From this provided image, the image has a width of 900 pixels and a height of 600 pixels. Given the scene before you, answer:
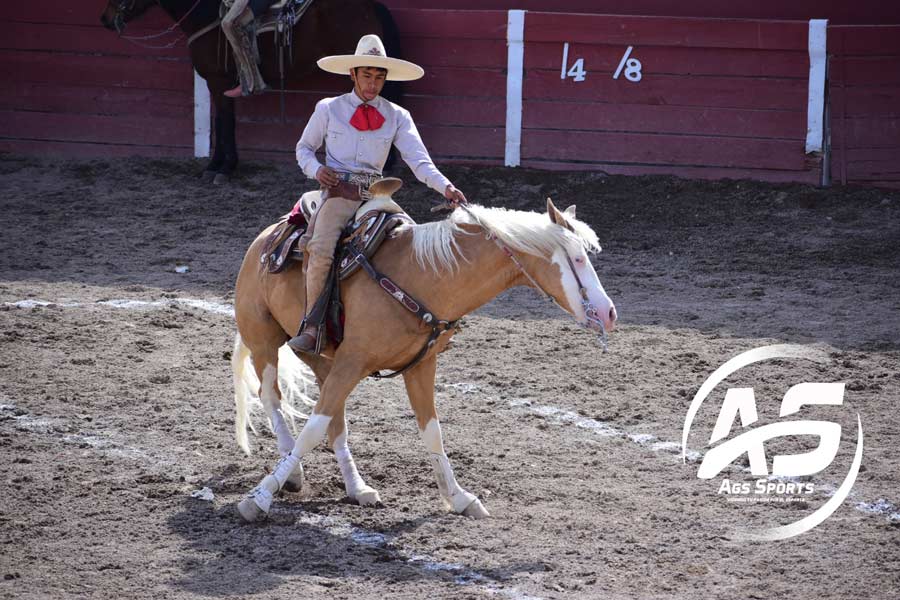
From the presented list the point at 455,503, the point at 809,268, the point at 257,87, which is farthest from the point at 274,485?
the point at 257,87

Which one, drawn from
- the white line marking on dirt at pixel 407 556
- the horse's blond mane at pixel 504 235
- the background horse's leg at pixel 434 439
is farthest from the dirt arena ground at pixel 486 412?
the horse's blond mane at pixel 504 235

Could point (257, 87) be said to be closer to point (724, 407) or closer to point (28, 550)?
point (724, 407)

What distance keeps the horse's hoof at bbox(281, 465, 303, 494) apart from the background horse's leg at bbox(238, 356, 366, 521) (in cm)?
36

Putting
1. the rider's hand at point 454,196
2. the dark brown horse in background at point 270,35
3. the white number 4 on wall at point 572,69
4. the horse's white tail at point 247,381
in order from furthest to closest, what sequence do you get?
the white number 4 on wall at point 572,69, the dark brown horse in background at point 270,35, the horse's white tail at point 247,381, the rider's hand at point 454,196

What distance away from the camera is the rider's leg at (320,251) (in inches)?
217

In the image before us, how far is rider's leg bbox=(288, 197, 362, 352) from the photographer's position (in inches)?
217

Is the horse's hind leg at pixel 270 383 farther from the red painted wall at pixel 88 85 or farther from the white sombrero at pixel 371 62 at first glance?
the red painted wall at pixel 88 85

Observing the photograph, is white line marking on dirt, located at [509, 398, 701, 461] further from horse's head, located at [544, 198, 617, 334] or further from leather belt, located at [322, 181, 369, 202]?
leather belt, located at [322, 181, 369, 202]

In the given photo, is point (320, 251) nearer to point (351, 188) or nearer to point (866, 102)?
point (351, 188)

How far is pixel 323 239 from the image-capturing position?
5594 mm

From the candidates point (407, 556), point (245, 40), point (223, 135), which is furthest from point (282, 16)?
point (407, 556)

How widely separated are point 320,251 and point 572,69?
7.69 metres

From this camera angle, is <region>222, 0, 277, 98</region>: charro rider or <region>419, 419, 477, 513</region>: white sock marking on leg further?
→ <region>222, 0, 277, 98</region>: charro rider

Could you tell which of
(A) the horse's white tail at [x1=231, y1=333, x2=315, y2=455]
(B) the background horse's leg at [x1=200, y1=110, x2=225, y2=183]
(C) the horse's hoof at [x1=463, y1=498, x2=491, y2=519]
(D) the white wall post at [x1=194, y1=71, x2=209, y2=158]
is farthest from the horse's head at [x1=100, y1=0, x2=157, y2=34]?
(C) the horse's hoof at [x1=463, y1=498, x2=491, y2=519]
